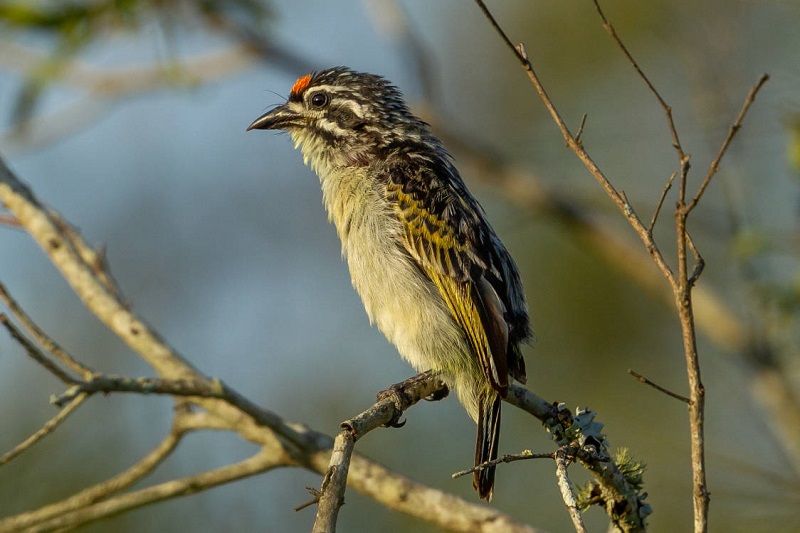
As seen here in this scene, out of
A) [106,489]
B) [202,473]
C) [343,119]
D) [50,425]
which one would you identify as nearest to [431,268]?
[343,119]

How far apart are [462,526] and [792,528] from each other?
207 centimetres

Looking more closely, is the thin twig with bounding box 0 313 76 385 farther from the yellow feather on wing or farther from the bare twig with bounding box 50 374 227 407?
the yellow feather on wing

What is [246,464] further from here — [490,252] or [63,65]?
[63,65]

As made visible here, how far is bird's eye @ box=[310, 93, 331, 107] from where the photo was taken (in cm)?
580

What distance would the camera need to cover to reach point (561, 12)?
12789mm

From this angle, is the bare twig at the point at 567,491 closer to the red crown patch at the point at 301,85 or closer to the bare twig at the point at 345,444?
the bare twig at the point at 345,444

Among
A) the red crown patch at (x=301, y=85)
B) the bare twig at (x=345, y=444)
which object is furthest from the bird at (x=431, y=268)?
the red crown patch at (x=301, y=85)

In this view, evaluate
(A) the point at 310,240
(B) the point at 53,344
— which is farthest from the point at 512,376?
(A) the point at 310,240

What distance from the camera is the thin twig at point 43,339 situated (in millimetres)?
3725

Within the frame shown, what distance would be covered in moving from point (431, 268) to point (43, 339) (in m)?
1.92

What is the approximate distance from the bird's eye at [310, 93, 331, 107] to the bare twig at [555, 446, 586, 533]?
3112 mm

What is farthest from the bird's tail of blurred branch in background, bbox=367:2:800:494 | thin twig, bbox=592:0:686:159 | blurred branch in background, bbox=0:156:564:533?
blurred branch in background, bbox=367:2:800:494

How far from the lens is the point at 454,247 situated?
194 inches

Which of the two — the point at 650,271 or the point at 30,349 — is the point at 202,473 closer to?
the point at 30,349
